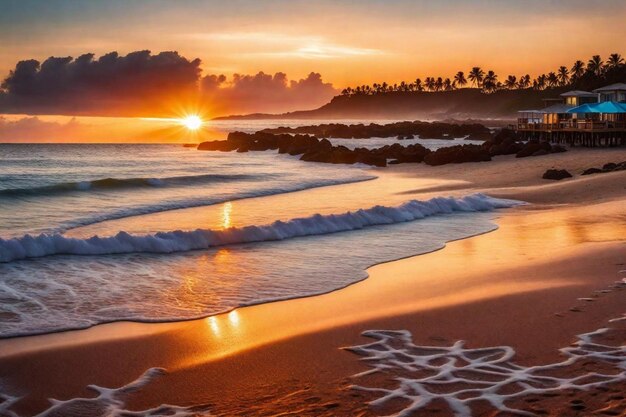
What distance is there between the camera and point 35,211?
22266 millimetres

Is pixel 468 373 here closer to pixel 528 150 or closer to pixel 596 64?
pixel 528 150

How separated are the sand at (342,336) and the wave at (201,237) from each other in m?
4.15

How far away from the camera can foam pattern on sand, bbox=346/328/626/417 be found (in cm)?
540

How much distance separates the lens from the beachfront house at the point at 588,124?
45844mm

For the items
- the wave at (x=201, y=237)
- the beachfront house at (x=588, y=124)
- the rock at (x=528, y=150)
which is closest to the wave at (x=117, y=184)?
the wave at (x=201, y=237)

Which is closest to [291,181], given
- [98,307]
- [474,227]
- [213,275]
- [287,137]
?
[474,227]

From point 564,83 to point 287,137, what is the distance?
142 meters

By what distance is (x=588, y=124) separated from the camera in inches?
1813

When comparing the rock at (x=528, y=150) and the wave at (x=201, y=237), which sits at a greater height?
the rock at (x=528, y=150)

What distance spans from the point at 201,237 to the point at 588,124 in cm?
3864

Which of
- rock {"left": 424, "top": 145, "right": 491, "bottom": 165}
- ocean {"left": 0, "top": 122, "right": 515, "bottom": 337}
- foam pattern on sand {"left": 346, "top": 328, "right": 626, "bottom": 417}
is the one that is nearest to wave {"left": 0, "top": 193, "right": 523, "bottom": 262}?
ocean {"left": 0, "top": 122, "right": 515, "bottom": 337}

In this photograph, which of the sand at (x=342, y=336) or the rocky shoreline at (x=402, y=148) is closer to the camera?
the sand at (x=342, y=336)

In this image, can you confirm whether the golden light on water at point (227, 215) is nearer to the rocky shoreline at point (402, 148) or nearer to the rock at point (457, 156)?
the rock at point (457, 156)

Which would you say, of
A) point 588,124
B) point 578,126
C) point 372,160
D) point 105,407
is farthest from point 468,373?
point 578,126
